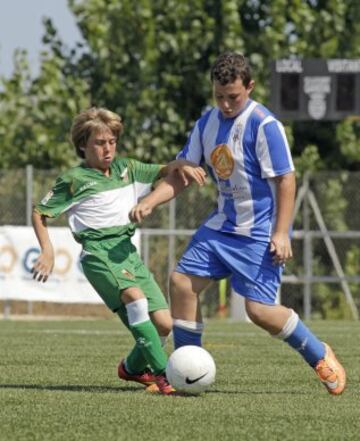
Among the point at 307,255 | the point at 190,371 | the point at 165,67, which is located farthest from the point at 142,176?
the point at 165,67

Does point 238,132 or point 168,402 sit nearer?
Result: point 168,402

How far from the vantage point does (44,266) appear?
8.05 m

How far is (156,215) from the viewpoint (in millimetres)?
22969

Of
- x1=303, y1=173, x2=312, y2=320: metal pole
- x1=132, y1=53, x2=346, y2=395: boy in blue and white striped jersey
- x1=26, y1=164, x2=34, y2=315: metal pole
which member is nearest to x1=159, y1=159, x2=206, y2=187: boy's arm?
x1=132, y1=53, x2=346, y2=395: boy in blue and white striped jersey

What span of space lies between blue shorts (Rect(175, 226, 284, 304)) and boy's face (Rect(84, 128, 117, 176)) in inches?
33.1

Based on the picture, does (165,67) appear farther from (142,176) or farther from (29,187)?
(142,176)

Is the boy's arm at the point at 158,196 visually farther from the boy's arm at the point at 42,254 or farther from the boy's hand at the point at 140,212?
the boy's arm at the point at 42,254

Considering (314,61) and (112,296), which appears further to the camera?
(314,61)

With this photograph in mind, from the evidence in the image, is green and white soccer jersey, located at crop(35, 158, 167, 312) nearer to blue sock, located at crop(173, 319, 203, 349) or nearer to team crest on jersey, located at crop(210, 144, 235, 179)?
blue sock, located at crop(173, 319, 203, 349)

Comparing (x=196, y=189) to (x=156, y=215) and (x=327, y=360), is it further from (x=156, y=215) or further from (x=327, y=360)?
(x=327, y=360)

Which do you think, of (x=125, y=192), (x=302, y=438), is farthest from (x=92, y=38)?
(x=302, y=438)

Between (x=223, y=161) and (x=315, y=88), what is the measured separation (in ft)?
42.1

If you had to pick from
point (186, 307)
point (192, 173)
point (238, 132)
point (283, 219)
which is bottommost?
point (186, 307)

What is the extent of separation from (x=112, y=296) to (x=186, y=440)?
7.74 feet
